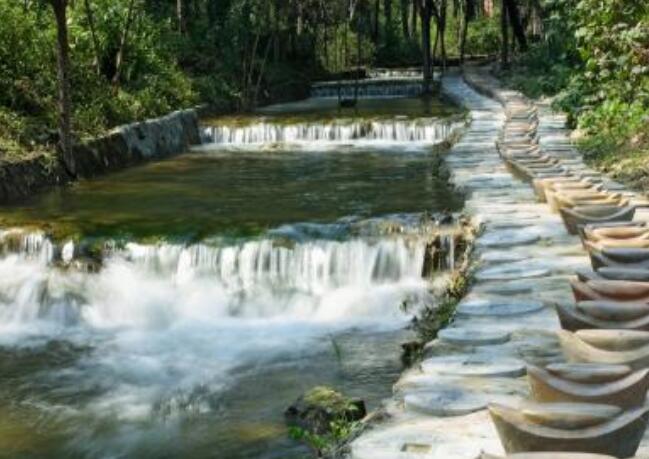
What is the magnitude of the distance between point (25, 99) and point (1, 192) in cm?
278

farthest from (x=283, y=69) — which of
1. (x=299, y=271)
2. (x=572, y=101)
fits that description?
(x=299, y=271)

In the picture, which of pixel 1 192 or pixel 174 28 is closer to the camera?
pixel 1 192

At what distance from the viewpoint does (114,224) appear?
1111 centimetres

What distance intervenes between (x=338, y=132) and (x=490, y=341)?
1529 cm

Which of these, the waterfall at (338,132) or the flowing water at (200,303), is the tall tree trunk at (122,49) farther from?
the flowing water at (200,303)

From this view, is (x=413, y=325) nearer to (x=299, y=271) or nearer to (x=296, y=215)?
(x=299, y=271)

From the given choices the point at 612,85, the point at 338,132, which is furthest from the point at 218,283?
the point at 338,132

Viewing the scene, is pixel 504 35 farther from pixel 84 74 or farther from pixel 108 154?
Result: pixel 108 154

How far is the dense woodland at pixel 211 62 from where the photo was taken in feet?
44.5

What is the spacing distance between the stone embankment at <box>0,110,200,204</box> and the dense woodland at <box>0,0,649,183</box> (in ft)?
0.94

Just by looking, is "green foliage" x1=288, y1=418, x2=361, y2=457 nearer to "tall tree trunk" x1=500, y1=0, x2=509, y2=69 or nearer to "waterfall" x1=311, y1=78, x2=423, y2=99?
"waterfall" x1=311, y1=78, x2=423, y2=99

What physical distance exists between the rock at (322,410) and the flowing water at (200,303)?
0.48 ft

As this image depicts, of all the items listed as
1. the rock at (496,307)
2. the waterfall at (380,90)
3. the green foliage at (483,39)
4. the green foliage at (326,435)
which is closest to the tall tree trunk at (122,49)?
the waterfall at (380,90)

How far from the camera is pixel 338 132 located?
19859 millimetres
